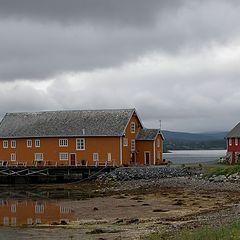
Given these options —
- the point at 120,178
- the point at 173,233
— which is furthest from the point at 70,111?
the point at 173,233

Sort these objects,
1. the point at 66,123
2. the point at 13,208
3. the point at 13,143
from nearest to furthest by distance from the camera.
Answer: the point at 13,208 → the point at 66,123 → the point at 13,143

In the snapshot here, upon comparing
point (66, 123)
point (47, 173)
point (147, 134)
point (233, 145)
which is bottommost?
point (47, 173)

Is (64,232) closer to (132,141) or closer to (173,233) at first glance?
(173,233)

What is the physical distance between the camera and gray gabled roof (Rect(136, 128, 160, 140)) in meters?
63.7

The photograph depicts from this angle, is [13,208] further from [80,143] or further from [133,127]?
[133,127]

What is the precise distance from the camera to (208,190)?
139 ft

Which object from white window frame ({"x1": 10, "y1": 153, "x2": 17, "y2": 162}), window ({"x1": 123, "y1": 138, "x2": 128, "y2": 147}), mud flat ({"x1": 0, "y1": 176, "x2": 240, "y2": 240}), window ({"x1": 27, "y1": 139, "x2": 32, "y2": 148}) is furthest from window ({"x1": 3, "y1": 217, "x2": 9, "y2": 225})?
white window frame ({"x1": 10, "y1": 153, "x2": 17, "y2": 162})

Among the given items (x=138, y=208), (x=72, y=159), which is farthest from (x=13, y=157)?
(x=138, y=208)

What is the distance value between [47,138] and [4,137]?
20.0 feet

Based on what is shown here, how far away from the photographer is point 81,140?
2450 inches

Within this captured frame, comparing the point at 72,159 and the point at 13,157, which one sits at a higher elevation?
the point at 13,157

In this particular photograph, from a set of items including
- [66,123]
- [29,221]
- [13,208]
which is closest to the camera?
[29,221]

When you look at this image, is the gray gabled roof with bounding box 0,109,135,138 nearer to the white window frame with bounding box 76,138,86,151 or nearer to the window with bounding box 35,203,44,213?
the white window frame with bounding box 76,138,86,151

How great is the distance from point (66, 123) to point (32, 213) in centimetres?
3183
